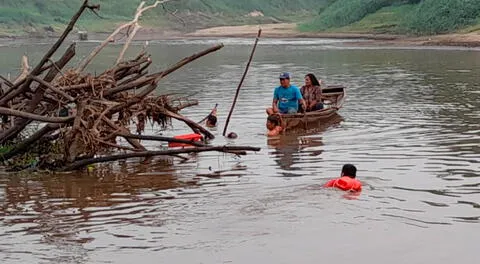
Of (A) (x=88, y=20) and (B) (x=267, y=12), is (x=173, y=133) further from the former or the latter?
(B) (x=267, y=12)

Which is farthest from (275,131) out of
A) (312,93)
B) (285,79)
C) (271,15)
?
(271,15)

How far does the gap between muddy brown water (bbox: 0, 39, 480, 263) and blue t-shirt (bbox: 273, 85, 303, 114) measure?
0.80m

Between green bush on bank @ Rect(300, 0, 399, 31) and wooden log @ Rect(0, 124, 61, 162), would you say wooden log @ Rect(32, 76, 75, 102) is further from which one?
green bush on bank @ Rect(300, 0, 399, 31)

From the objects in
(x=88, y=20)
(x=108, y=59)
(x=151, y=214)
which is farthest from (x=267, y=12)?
(x=151, y=214)

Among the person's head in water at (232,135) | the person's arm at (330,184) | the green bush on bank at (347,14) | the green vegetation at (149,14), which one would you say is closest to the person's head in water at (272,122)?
the person's head in water at (232,135)

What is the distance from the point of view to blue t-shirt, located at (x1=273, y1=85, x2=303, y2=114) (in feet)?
64.4

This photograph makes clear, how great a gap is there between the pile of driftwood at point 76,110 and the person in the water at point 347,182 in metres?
2.12

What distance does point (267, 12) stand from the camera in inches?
5689

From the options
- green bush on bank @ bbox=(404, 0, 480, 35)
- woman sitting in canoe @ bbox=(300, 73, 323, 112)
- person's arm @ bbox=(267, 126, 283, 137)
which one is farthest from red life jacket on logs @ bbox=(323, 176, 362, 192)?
green bush on bank @ bbox=(404, 0, 480, 35)

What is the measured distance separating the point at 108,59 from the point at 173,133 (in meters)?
38.3

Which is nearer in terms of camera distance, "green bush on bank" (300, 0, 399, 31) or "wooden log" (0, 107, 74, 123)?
"wooden log" (0, 107, 74, 123)

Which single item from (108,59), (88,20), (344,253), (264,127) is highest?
(88,20)

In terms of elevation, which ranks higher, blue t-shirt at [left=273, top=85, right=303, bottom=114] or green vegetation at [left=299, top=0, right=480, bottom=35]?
green vegetation at [left=299, top=0, right=480, bottom=35]

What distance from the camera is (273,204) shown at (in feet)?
39.3
